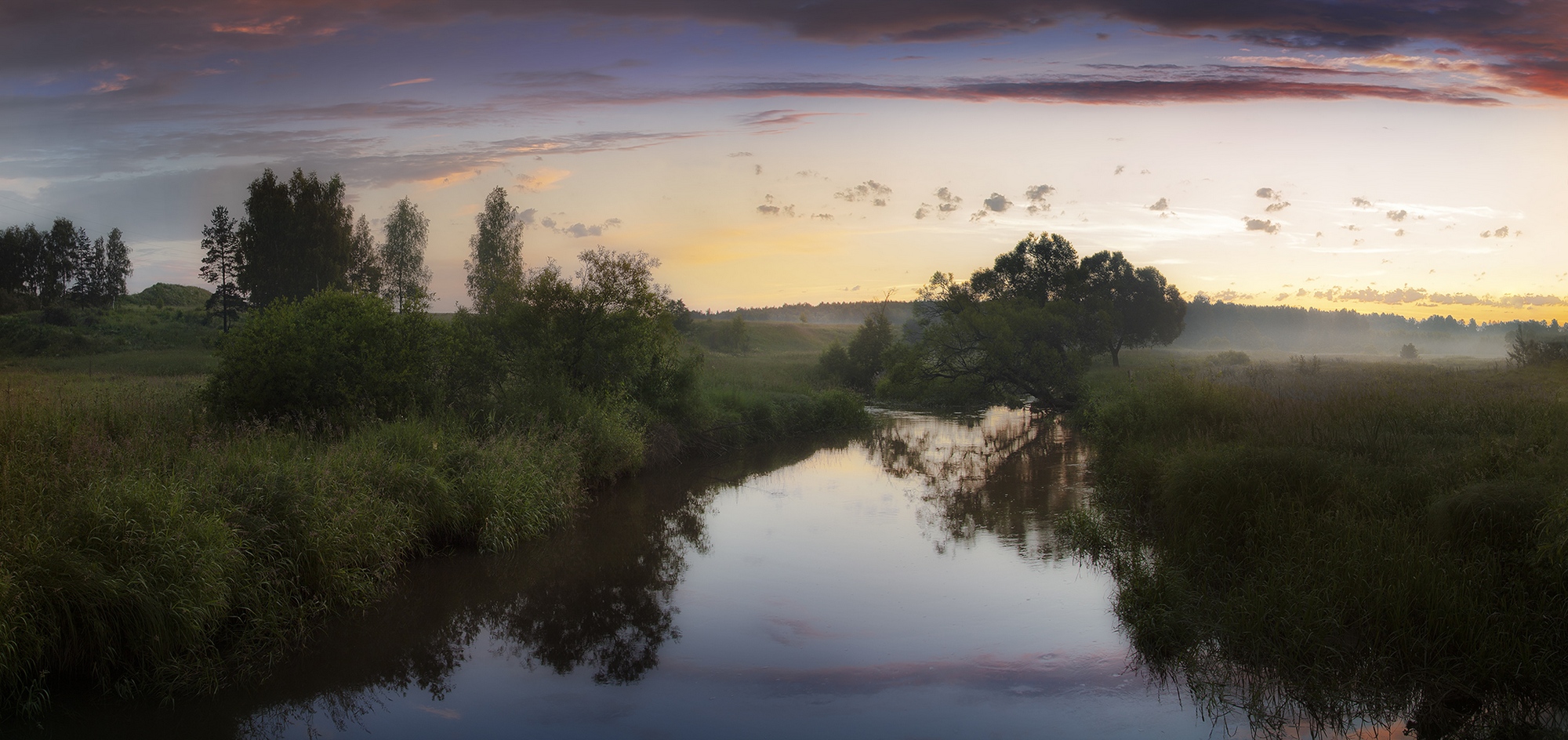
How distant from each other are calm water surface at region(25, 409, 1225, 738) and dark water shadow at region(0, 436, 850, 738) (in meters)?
0.03

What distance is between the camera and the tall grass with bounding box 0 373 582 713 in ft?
25.3

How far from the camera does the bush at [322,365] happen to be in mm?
15977

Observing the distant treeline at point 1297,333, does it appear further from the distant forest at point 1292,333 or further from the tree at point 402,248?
the tree at point 402,248

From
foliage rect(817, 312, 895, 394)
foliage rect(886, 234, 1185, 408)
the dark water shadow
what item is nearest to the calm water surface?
the dark water shadow

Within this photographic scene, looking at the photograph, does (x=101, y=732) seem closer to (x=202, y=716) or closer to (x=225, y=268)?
(x=202, y=716)

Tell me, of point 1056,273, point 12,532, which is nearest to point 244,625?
point 12,532

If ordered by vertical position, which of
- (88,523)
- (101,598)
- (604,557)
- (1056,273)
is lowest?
(604,557)

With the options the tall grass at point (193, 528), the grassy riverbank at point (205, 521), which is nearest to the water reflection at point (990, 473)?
the grassy riverbank at point (205, 521)

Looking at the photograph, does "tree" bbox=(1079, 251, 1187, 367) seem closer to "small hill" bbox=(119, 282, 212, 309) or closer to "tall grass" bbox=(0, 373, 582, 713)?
"tall grass" bbox=(0, 373, 582, 713)

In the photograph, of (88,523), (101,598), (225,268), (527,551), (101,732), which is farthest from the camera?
(225,268)

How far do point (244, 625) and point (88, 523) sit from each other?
1.73m

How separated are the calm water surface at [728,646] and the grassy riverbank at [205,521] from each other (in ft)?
1.49

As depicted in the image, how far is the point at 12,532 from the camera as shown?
25.7 ft

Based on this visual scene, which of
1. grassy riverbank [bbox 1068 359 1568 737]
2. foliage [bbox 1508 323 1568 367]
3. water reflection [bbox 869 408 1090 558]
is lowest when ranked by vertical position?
water reflection [bbox 869 408 1090 558]
